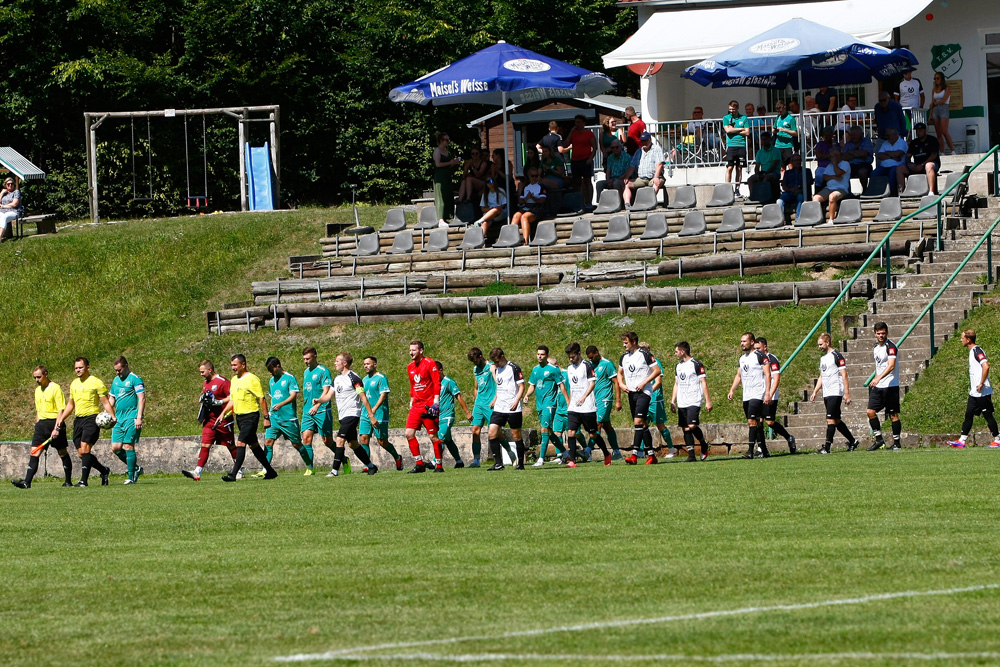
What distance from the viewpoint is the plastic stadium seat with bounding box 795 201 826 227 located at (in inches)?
1004

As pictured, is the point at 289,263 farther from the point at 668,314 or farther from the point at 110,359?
the point at 668,314

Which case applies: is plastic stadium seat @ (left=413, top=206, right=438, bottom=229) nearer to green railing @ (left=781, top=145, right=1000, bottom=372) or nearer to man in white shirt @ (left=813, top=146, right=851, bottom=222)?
man in white shirt @ (left=813, top=146, right=851, bottom=222)

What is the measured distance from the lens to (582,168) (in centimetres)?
2978

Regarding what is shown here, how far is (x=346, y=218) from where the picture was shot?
33.5 meters

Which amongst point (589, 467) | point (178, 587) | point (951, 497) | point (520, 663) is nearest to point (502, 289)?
point (589, 467)

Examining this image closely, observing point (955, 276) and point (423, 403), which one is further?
point (955, 276)

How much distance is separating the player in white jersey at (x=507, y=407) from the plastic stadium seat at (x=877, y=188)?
10600 millimetres

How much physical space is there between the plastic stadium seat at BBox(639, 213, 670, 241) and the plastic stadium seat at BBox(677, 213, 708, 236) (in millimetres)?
335

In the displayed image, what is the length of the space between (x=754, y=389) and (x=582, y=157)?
40.6ft

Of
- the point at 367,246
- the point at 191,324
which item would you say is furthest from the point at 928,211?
the point at 191,324

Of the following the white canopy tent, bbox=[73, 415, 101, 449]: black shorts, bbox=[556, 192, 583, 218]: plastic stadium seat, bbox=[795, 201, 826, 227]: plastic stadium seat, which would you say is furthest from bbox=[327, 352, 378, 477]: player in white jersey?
the white canopy tent

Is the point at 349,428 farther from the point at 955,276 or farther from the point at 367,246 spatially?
the point at 367,246

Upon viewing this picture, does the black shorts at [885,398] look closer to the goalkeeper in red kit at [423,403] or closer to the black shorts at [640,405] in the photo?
the black shorts at [640,405]

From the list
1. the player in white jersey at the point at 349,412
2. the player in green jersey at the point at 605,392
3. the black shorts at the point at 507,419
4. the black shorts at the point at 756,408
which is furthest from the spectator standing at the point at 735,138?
the player in white jersey at the point at 349,412
